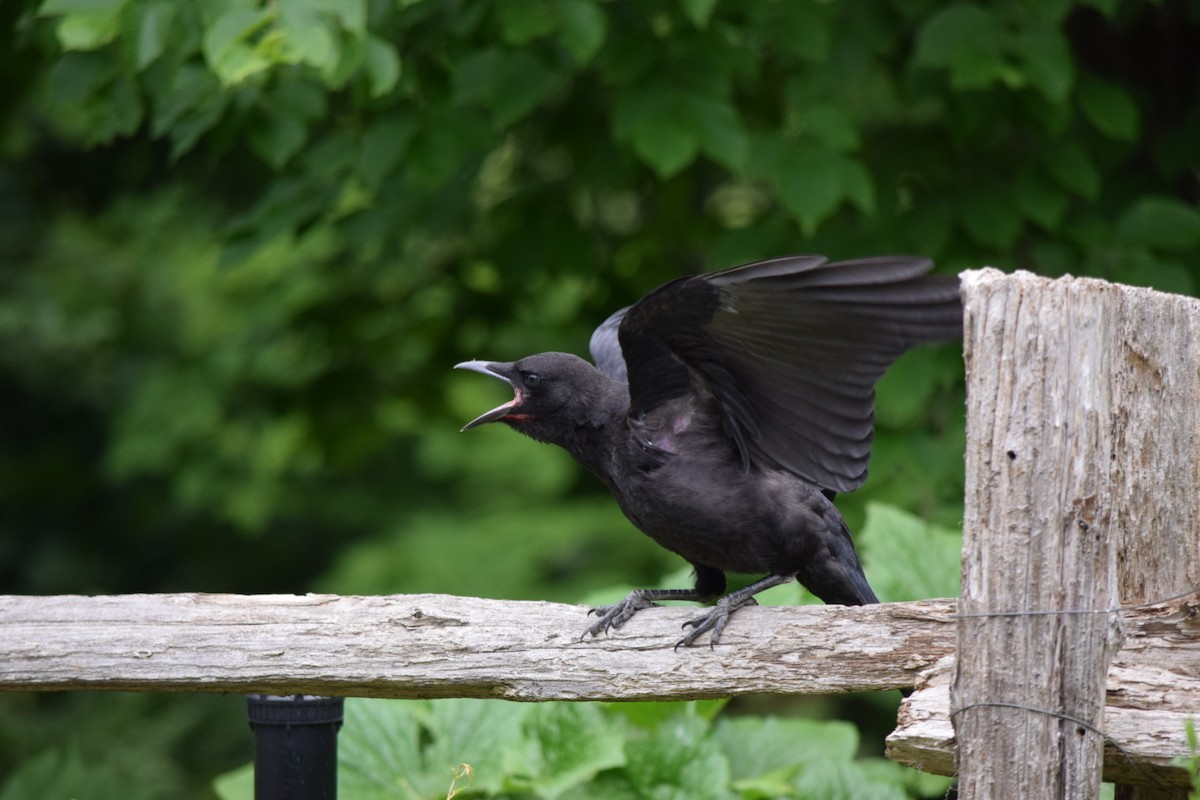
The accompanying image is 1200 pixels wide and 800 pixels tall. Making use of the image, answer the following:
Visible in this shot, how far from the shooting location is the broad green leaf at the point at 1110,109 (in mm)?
3643

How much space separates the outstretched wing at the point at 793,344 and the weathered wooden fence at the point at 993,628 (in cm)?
38

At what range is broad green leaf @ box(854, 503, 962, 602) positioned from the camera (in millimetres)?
3494

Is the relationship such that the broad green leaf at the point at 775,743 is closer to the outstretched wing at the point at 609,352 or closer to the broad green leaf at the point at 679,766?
the broad green leaf at the point at 679,766

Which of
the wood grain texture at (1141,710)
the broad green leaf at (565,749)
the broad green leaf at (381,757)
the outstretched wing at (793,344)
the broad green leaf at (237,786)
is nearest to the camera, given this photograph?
the wood grain texture at (1141,710)

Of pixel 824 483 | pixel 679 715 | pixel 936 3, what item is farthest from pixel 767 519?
pixel 936 3

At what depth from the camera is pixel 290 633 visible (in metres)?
2.47

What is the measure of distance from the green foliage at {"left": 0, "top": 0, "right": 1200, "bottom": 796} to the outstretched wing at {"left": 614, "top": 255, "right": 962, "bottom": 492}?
790mm

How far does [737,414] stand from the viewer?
9.25 feet

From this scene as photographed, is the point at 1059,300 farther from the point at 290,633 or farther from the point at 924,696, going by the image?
the point at 290,633

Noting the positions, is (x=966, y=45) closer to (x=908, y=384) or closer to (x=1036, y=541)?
(x=908, y=384)

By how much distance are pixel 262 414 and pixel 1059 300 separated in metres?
3.76

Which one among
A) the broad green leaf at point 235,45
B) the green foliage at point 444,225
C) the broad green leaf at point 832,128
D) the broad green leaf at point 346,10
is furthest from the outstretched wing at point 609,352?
the broad green leaf at point 235,45

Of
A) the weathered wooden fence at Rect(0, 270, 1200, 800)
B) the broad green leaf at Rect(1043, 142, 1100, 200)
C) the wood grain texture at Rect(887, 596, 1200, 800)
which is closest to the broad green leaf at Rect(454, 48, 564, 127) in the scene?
the broad green leaf at Rect(1043, 142, 1100, 200)

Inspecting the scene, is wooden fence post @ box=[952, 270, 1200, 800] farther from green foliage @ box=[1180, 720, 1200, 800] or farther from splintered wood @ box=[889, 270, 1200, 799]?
green foliage @ box=[1180, 720, 1200, 800]
